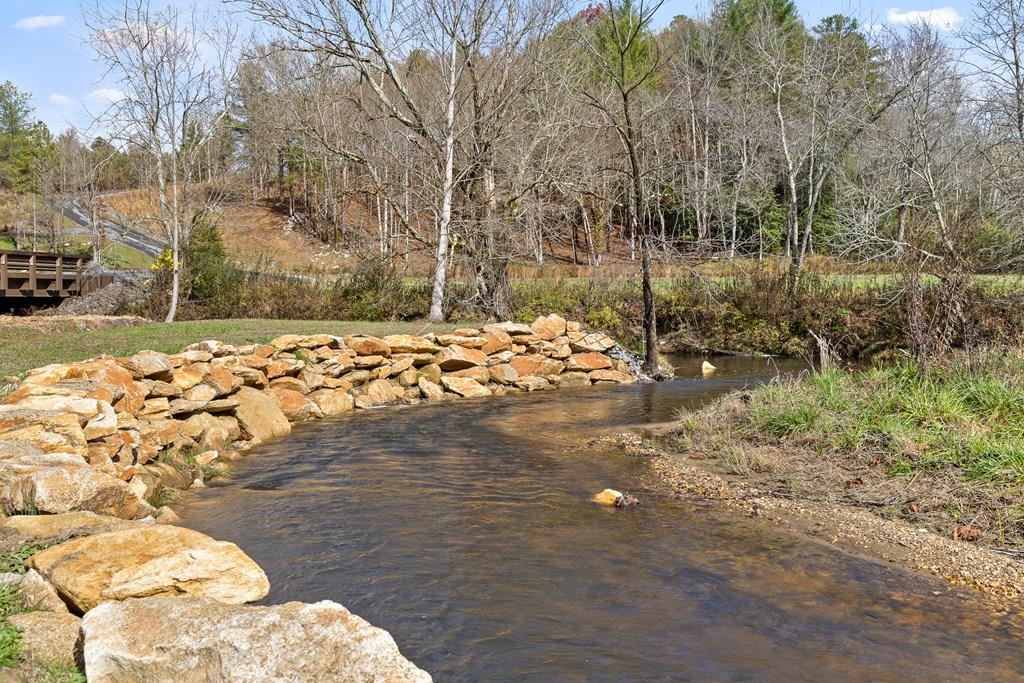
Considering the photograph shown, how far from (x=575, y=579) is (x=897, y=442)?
366 cm

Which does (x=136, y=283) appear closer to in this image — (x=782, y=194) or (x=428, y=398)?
(x=428, y=398)

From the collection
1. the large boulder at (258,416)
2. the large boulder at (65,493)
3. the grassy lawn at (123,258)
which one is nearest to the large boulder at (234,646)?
the large boulder at (65,493)

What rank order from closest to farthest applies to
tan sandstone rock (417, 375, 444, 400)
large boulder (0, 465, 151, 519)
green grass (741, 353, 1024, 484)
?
1. large boulder (0, 465, 151, 519)
2. green grass (741, 353, 1024, 484)
3. tan sandstone rock (417, 375, 444, 400)

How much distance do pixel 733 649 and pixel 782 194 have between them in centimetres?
3700

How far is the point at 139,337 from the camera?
13.5 meters

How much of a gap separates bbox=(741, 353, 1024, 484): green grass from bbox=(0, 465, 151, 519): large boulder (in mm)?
6239

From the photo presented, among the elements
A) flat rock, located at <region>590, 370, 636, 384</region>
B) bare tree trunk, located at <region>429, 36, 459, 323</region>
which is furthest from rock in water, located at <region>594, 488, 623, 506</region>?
bare tree trunk, located at <region>429, 36, 459, 323</region>

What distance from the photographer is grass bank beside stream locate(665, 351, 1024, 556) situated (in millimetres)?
6250

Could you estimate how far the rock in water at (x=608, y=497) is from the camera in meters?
7.12

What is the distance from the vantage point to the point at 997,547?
5656mm

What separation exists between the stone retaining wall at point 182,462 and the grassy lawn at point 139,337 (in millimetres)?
1141

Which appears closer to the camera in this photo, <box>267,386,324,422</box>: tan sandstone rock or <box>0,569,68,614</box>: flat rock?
<box>0,569,68,614</box>: flat rock

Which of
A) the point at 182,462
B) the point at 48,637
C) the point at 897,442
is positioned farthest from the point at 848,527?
the point at 182,462

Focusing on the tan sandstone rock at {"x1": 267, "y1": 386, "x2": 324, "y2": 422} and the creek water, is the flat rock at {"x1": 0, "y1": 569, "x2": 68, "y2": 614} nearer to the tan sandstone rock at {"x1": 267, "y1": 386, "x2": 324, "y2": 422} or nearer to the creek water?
the creek water
